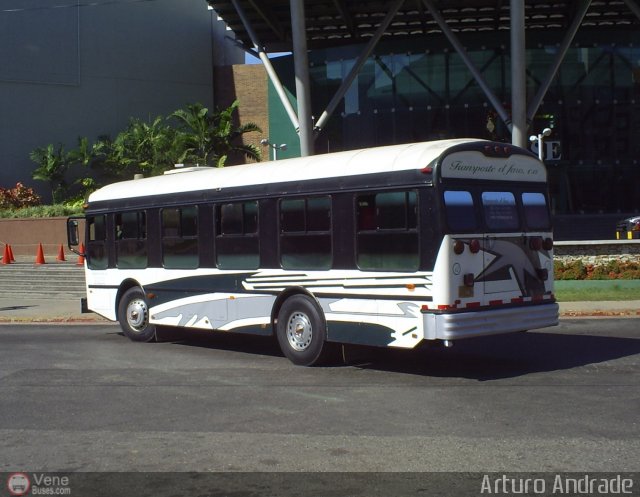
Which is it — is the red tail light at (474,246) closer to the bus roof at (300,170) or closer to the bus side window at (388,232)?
the bus side window at (388,232)

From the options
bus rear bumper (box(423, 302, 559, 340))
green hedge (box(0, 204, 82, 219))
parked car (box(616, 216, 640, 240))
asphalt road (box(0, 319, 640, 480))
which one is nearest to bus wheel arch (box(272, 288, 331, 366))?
asphalt road (box(0, 319, 640, 480))

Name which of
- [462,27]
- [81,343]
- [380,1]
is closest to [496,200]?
[81,343]

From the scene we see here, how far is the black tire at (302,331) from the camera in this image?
12.6m

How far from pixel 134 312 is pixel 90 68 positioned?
41123 mm

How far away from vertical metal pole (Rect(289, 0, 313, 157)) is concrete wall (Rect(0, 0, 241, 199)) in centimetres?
2467

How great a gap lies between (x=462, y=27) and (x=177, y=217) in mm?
35158

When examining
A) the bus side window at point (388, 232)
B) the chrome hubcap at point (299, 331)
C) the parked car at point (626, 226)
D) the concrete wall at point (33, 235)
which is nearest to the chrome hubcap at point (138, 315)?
the chrome hubcap at point (299, 331)

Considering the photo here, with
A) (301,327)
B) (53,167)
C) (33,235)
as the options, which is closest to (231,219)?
(301,327)

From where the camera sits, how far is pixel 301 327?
13.0 m

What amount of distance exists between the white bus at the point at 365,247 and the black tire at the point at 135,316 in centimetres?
83

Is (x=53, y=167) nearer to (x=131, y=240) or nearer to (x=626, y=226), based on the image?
(x=626, y=226)

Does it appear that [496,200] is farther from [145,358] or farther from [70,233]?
[70,233]

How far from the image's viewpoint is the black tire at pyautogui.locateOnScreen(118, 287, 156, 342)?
16.2 meters

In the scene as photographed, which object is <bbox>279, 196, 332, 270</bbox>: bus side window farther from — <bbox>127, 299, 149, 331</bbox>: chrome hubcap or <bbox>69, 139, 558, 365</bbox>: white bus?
<bbox>127, 299, 149, 331</bbox>: chrome hubcap
